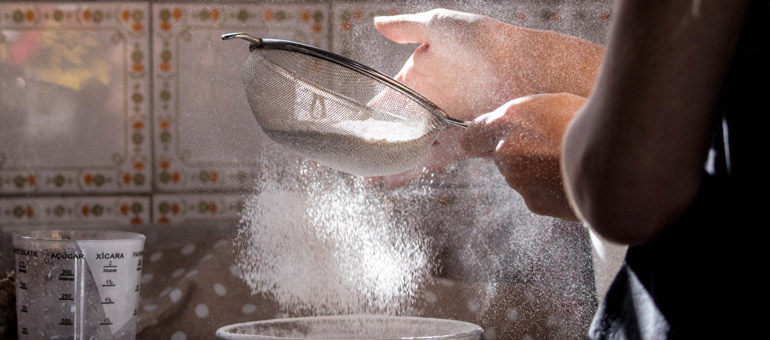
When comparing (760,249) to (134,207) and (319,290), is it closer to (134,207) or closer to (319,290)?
(319,290)

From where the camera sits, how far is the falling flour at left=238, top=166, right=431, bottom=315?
74 cm

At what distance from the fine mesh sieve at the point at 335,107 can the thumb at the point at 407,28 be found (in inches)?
4.5

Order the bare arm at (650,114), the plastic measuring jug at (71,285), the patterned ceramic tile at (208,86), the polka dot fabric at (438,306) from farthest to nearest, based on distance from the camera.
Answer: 1. the patterned ceramic tile at (208,86)
2. the polka dot fabric at (438,306)
3. the plastic measuring jug at (71,285)
4. the bare arm at (650,114)

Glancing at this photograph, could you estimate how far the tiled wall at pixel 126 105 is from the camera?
90 centimetres

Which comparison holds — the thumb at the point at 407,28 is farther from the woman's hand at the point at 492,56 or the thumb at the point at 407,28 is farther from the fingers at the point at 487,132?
the fingers at the point at 487,132

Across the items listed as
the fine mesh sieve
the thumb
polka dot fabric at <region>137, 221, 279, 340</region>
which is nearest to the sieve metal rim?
the fine mesh sieve

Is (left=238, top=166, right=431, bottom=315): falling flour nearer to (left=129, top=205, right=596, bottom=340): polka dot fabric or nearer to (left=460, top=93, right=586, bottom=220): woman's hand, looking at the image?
(left=129, top=205, right=596, bottom=340): polka dot fabric

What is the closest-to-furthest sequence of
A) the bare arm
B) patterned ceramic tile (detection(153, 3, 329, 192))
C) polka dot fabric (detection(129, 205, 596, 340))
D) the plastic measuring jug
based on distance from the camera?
the bare arm < the plastic measuring jug < polka dot fabric (detection(129, 205, 596, 340)) < patterned ceramic tile (detection(153, 3, 329, 192))

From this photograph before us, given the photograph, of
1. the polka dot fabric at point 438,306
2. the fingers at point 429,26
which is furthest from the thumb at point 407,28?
the polka dot fabric at point 438,306

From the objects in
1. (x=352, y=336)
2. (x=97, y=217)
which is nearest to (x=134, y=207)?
(x=97, y=217)

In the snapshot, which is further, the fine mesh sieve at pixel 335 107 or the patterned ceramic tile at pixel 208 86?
the patterned ceramic tile at pixel 208 86

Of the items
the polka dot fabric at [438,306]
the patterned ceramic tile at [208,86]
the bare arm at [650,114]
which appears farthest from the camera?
the patterned ceramic tile at [208,86]

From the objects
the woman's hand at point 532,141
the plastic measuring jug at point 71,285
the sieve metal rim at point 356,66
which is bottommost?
the plastic measuring jug at point 71,285

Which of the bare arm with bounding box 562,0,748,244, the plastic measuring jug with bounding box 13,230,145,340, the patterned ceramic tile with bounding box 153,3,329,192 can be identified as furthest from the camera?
the patterned ceramic tile with bounding box 153,3,329,192
